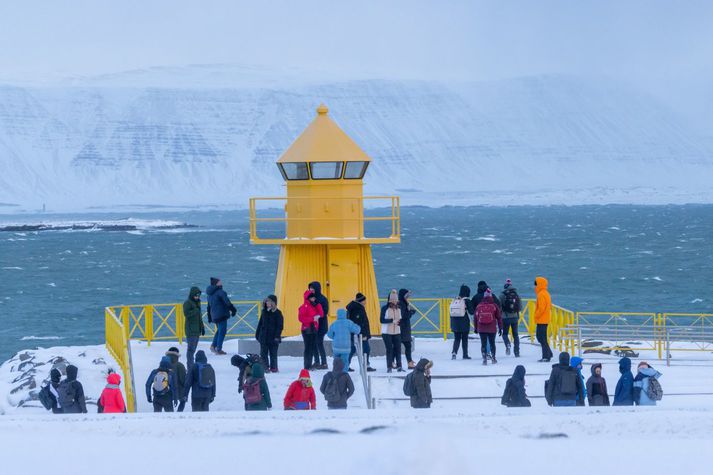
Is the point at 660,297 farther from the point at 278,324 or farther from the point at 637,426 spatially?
the point at 637,426

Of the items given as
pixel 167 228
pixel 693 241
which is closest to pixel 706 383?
pixel 693 241

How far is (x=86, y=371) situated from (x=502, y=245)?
78192 millimetres

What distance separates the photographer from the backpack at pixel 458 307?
17.5 meters

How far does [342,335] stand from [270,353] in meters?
1.95

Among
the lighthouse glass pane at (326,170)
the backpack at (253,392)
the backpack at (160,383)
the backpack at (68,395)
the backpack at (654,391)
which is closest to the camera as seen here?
the backpack at (654,391)

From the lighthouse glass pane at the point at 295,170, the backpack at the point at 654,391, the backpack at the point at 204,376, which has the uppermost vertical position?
the lighthouse glass pane at the point at 295,170

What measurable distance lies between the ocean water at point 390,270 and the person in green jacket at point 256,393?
1069 inches

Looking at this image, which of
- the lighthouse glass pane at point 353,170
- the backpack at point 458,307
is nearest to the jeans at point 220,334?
the lighthouse glass pane at point 353,170

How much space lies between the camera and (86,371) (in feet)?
64.8

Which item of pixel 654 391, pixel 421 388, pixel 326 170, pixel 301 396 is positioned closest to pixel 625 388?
pixel 654 391

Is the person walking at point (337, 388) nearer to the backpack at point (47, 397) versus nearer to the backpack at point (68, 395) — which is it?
the backpack at point (68, 395)

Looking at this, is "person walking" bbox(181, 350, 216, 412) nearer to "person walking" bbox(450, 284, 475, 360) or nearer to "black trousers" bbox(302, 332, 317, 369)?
"black trousers" bbox(302, 332, 317, 369)

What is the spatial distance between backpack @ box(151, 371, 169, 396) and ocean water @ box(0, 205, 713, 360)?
2627cm

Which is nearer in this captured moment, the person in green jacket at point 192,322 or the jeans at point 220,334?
the person in green jacket at point 192,322
